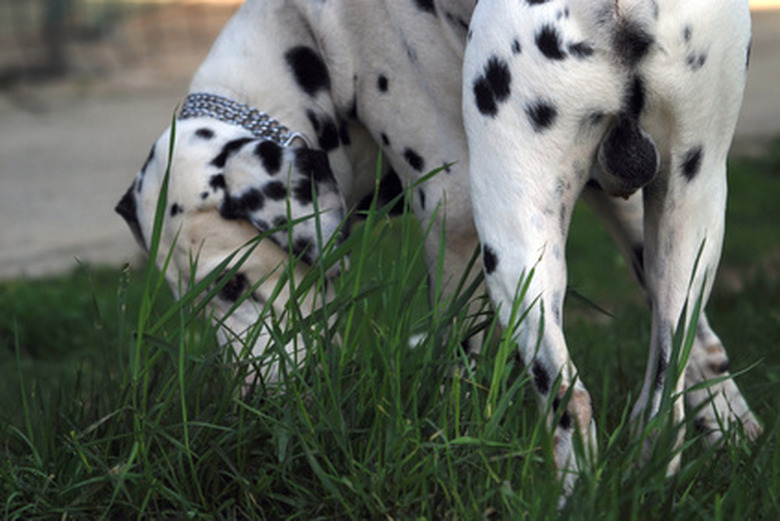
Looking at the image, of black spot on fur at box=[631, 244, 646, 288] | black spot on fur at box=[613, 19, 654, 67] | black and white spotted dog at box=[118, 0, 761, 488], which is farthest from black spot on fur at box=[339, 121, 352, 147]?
black spot on fur at box=[613, 19, 654, 67]

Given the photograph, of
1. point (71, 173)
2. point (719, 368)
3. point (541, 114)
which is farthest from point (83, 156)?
point (541, 114)

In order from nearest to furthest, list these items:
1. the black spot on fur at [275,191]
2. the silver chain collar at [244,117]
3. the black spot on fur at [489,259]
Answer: the black spot on fur at [489,259] < the black spot on fur at [275,191] < the silver chain collar at [244,117]

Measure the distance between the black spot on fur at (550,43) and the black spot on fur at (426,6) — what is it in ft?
2.39

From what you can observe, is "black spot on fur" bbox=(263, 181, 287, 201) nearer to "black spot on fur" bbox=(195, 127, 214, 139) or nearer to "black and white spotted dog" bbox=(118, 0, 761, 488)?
"black and white spotted dog" bbox=(118, 0, 761, 488)

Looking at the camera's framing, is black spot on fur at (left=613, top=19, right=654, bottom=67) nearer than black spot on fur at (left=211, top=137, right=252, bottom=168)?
Yes

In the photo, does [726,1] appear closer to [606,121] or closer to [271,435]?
[606,121]

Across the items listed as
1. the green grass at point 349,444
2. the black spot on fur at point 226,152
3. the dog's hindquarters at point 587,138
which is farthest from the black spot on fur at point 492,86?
the black spot on fur at point 226,152

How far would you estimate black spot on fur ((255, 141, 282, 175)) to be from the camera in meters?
3.06

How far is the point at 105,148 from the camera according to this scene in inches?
345

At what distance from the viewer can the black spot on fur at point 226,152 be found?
3.10 m

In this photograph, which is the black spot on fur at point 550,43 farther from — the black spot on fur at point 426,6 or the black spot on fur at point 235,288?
the black spot on fur at point 235,288

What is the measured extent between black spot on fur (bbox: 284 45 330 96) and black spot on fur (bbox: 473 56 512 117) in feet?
2.85

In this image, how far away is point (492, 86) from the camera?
2553mm

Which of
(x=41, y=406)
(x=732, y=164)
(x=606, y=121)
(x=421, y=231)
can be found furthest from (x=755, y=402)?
(x=732, y=164)
